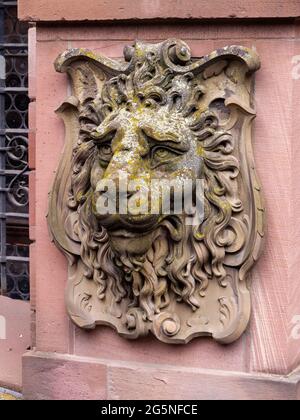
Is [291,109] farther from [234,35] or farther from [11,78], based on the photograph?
[11,78]

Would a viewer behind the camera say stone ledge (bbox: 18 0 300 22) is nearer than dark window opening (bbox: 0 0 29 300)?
Yes

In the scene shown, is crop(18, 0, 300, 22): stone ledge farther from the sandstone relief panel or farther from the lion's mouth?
the lion's mouth

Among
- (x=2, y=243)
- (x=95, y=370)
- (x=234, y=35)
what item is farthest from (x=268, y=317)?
(x=2, y=243)

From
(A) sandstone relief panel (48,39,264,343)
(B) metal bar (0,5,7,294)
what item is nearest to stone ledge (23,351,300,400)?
(A) sandstone relief panel (48,39,264,343)

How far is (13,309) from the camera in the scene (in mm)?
5727

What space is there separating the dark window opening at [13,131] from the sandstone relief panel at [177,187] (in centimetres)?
185

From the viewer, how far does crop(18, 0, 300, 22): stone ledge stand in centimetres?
408

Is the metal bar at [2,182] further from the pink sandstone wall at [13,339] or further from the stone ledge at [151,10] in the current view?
the stone ledge at [151,10]

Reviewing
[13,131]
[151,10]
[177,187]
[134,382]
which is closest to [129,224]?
[177,187]

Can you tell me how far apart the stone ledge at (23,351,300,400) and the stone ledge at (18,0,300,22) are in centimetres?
133

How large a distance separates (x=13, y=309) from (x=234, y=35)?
216cm

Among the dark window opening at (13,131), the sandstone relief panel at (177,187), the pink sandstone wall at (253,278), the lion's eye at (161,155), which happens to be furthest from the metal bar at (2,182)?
the lion's eye at (161,155)

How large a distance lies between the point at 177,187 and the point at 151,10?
681mm

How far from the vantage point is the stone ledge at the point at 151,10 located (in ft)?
13.4
